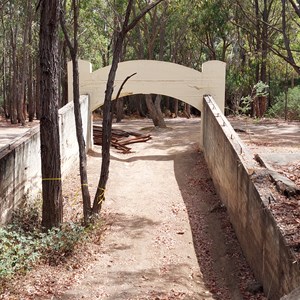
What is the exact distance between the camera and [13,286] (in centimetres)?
631

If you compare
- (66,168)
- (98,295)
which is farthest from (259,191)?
(66,168)

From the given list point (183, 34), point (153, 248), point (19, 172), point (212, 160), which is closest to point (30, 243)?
point (19, 172)

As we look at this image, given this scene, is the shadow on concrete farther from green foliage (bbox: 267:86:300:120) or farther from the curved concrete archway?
green foliage (bbox: 267:86:300:120)

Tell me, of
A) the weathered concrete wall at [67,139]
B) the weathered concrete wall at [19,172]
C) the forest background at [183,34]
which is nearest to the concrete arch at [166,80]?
the weathered concrete wall at [67,139]

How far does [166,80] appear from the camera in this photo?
15.6 metres

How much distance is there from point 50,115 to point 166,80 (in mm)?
8116

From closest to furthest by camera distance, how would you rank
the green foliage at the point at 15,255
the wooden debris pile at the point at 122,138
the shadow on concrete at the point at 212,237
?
the green foliage at the point at 15,255, the shadow on concrete at the point at 212,237, the wooden debris pile at the point at 122,138

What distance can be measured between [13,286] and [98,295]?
1138mm

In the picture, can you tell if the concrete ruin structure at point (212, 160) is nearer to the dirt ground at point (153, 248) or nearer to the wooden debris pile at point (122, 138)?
the dirt ground at point (153, 248)

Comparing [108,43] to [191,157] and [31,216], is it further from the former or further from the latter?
[31,216]

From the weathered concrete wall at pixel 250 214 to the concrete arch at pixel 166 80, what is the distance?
3.33 meters

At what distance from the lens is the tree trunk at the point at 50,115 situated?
7.73 m

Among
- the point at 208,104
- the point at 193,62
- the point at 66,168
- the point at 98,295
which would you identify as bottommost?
the point at 98,295

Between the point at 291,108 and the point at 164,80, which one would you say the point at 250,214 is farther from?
the point at 291,108
